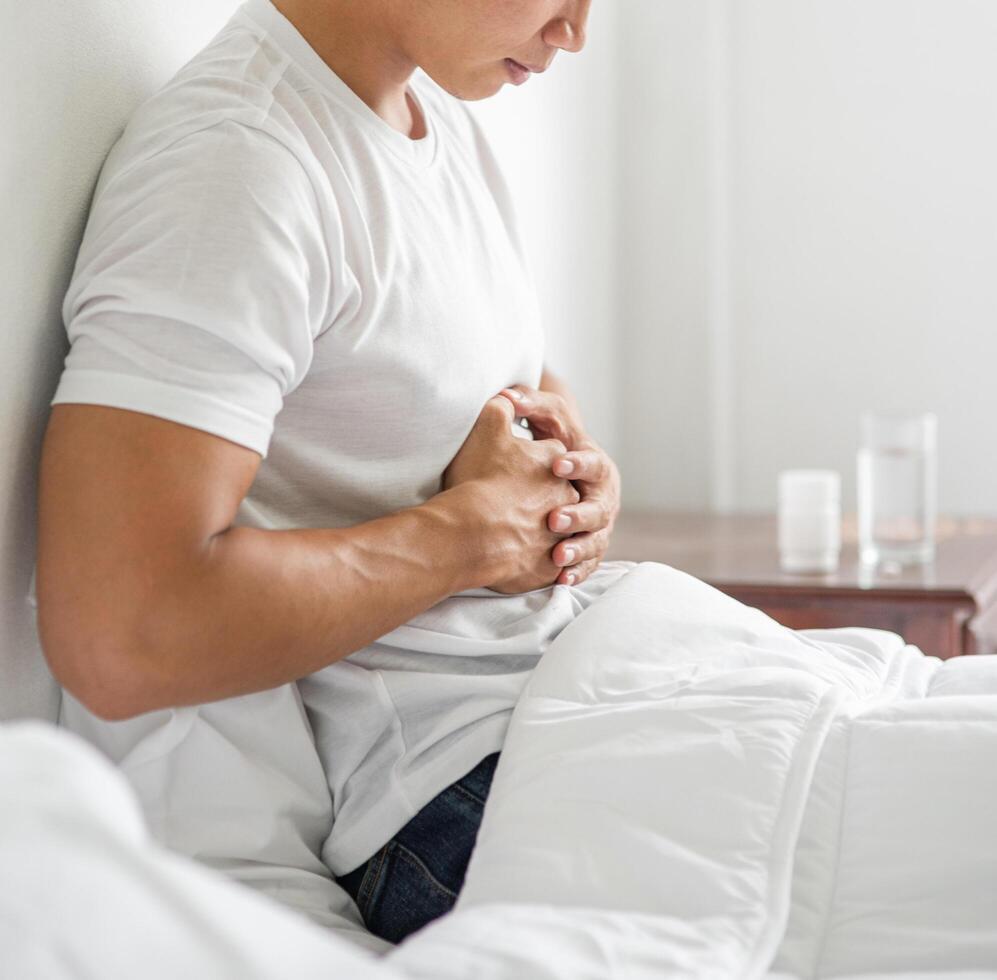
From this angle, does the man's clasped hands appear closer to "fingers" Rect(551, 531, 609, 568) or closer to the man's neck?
"fingers" Rect(551, 531, 609, 568)

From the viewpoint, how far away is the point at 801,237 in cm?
242

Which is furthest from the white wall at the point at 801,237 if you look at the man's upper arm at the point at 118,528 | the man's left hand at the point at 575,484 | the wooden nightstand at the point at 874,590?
the man's upper arm at the point at 118,528

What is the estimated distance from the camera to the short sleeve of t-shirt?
0.75 metres

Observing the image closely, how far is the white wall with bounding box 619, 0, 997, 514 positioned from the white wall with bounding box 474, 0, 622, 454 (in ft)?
0.14

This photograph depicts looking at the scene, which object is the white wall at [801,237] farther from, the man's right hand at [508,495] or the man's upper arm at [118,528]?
the man's upper arm at [118,528]

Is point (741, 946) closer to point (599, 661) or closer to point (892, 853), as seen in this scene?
point (892, 853)

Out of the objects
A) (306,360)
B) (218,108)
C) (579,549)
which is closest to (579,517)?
(579,549)

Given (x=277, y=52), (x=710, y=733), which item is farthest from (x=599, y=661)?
(x=277, y=52)

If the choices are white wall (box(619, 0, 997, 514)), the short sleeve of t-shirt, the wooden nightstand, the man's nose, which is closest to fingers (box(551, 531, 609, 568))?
the short sleeve of t-shirt

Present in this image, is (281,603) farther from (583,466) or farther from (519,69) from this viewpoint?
(519,69)

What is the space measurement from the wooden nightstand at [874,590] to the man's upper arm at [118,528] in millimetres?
934

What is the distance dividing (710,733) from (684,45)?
1902mm

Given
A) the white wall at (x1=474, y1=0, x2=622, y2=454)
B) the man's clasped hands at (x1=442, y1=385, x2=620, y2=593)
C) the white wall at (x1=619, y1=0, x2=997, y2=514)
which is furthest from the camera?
the white wall at (x1=619, y1=0, x2=997, y2=514)

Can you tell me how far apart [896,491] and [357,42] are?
1.01m
